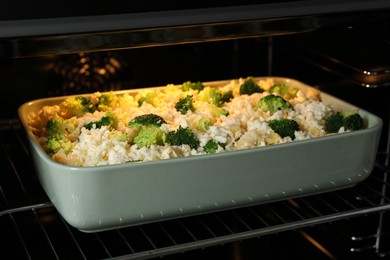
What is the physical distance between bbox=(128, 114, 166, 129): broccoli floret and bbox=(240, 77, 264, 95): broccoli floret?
0.82 feet

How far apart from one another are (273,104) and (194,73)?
388 mm

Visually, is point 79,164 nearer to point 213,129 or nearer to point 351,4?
point 213,129

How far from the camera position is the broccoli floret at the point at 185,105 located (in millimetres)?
1268

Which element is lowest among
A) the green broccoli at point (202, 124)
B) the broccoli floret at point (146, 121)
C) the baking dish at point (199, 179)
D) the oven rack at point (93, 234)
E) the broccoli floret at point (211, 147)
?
the oven rack at point (93, 234)

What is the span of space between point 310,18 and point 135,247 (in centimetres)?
60

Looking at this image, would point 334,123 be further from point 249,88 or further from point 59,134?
point 59,134

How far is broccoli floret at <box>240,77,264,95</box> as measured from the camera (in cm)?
137

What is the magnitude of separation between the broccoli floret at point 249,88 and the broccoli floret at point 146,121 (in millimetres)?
249

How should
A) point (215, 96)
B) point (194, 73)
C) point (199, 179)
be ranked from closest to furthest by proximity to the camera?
1. point (199, 179)
2. point (215, 96)
3. point (194, 73)

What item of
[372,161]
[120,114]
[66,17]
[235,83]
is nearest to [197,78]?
[235,83]

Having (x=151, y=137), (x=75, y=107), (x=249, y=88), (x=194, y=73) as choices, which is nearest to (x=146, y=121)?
(x=151, y=137)

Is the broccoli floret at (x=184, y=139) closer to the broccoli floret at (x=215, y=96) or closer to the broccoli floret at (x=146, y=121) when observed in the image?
the broccoli floret at (x=146, y=121)

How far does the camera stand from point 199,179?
3.53 feet

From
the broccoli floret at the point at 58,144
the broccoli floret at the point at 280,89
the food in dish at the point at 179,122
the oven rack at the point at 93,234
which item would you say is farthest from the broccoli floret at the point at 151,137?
the broccoli floret at the point at 280,89
